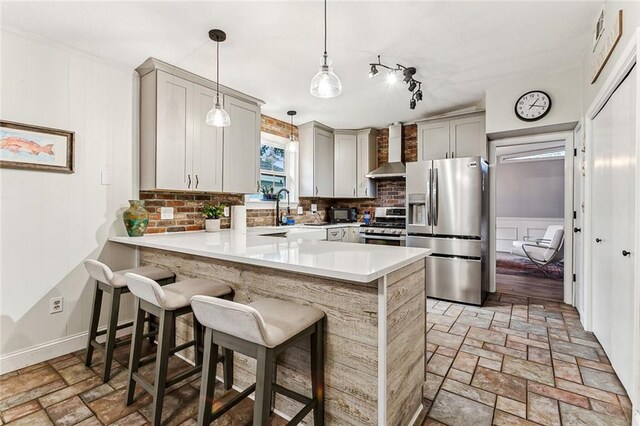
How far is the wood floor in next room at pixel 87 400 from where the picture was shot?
167 centimetres

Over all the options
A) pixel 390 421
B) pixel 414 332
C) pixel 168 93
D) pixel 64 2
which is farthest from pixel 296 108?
pixel 390 421

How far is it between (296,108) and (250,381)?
329 centimetres

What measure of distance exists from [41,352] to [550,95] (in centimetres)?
517

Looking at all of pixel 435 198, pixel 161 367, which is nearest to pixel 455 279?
pixel 435 198

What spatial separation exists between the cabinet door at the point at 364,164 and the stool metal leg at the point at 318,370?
3.69 meters

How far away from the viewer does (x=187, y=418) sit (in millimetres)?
1671

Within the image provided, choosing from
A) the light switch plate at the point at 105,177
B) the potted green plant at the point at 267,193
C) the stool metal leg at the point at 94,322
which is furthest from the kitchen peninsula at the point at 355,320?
the potted green plant at the point at 267,193

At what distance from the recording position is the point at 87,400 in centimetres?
183

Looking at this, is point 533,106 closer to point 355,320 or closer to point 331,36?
point 331,36

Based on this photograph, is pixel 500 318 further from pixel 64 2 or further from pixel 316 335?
pixel 64 2

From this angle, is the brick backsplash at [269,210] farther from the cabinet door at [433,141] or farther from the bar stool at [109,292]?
the bar stool at [109,292]

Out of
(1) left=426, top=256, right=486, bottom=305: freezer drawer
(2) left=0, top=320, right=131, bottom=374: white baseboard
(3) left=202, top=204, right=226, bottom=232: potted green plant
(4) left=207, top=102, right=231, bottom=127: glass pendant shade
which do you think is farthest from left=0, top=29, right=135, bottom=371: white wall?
(1) left=426, top=256, right=486, bottom=305: freezer drawer

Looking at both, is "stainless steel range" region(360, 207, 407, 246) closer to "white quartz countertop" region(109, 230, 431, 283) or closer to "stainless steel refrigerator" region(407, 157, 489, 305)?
"stainless steel refrigerator" region(407, 157, 489, 305)

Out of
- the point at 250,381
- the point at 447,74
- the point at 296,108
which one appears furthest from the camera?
the point at 296,108
